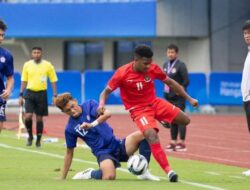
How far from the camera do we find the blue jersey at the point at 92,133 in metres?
13.4

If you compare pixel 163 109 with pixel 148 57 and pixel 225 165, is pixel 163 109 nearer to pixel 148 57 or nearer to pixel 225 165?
pixel 148 57

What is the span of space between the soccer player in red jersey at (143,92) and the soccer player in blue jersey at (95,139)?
29 centimetres

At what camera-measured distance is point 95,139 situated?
44.7ft

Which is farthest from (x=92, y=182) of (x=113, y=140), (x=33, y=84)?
(x=33, y=84)

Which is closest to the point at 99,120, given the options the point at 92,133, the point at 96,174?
the point at 92,133

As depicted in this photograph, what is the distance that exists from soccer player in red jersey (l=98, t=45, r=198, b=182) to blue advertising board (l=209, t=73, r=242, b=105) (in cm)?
2437

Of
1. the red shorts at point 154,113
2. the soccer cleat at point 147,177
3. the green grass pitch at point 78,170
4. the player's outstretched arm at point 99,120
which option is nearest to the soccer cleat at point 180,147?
the green grass pitch at point 78,170

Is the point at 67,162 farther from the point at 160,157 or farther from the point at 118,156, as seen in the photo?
the point at 160,157

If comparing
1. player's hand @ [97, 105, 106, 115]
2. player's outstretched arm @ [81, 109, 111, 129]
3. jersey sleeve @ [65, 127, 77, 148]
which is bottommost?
jersey sleeve @ [65, 127, 77, 148]

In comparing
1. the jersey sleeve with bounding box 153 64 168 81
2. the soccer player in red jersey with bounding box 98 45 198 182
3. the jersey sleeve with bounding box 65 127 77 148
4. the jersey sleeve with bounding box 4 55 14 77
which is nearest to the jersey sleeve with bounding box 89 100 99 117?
the soccer player in red jersey with bounding box 98 45 198 182

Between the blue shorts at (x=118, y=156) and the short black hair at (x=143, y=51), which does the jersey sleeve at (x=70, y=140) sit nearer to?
the blue shorts at (x=118, y=156)

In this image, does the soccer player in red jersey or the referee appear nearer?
the soccer player in red jersey

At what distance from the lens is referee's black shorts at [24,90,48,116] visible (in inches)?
829

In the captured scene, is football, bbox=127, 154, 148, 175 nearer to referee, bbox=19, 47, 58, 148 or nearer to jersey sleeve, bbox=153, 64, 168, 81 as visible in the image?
jersey sleeve, bbox=153, 64, 168, 81
